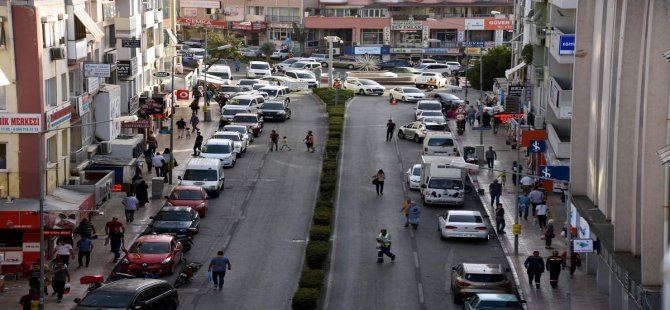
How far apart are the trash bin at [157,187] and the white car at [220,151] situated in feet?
22.8

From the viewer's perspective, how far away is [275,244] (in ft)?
161

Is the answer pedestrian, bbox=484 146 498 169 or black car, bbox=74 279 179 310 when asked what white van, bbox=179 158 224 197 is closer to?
pedestrian, bbox=484 146 498 169

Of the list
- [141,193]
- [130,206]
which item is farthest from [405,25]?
[130,206]

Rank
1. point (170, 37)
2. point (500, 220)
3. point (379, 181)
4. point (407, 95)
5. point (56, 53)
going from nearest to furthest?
point (56, 53), point (500, 220), point (379, 181), point (170, 37), point (407, 95)

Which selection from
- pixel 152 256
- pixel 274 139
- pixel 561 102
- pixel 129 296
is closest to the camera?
pixel 129 296

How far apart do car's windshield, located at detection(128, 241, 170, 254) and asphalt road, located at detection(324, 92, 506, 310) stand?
18.7 feet

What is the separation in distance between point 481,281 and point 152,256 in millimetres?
11227

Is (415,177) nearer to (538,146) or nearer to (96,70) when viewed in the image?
(538,146)

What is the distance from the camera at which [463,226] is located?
163 feet

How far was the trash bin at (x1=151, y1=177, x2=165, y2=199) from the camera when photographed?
185 feet

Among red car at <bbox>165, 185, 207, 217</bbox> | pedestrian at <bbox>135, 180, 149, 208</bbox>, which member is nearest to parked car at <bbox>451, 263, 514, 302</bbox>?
red car at <bbox>165, 185, 207, 217</bbox>

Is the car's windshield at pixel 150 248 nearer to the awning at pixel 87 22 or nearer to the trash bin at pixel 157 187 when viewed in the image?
the trash bin at pixel 157 187

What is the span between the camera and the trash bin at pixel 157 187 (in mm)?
56250

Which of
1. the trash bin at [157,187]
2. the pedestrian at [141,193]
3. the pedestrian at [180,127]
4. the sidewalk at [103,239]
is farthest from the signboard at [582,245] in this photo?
the pedestrian at [180,127]
